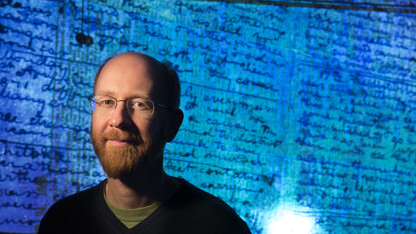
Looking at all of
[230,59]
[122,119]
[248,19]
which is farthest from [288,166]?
[122,119]

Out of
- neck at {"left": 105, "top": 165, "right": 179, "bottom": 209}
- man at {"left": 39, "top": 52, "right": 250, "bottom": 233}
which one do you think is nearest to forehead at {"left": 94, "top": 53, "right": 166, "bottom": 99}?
man at {"left": 39, "top": 52, "right": 250, "bottom": 233}

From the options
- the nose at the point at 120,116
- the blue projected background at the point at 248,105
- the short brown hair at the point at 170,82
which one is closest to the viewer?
the nose at the point at 120,116

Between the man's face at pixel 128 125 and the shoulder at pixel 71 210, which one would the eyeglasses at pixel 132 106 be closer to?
the man's face at pixel 128 125

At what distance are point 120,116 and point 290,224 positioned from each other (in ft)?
2.53

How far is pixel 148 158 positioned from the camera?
82cm

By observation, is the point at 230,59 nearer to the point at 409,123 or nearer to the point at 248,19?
the point at 248,19

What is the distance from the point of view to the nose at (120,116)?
0.77m

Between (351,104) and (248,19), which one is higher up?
(248,19)

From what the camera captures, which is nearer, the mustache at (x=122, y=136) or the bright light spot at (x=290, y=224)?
the mustache at (x=122, y=136)

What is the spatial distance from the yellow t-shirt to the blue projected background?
0.37 metres

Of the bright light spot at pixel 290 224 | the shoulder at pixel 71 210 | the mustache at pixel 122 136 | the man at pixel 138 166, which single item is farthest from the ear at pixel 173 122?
the bright light spot at pixel 290 224

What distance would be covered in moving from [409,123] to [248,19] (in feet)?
2.37

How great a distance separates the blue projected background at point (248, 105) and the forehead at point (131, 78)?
0.38 meters

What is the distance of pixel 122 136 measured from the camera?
78cm
